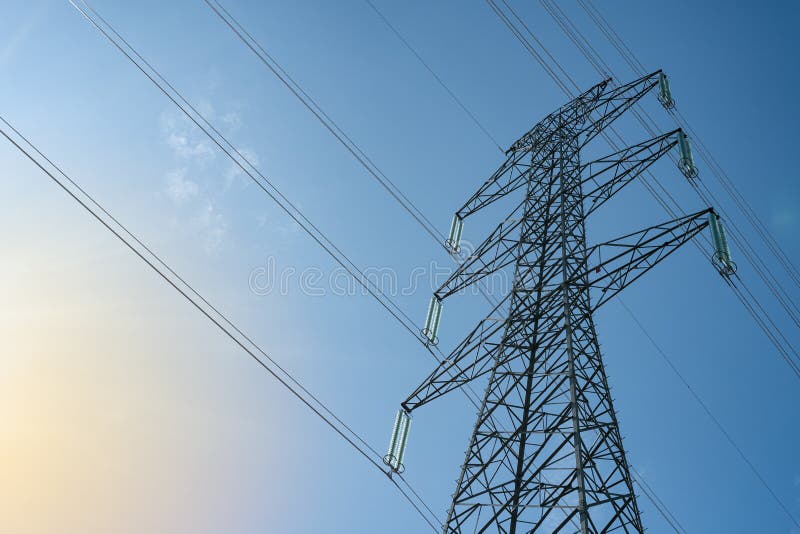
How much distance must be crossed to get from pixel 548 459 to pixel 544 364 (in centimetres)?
208

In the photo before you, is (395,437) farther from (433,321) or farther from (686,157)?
(686,157)

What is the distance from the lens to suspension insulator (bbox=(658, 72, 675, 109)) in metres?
15.6

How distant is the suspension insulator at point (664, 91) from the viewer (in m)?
15.6

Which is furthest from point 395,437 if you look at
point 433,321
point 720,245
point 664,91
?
point 664,91

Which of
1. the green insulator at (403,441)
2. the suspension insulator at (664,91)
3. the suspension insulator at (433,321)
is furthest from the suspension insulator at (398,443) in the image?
the suspension insulator at (664,91)

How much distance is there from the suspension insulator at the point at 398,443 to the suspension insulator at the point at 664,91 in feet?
38.5

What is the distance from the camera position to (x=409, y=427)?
12.0 metres

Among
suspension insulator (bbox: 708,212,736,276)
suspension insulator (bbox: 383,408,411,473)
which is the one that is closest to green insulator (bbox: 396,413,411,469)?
suspension insulator (bbox: 383,408,411,473)

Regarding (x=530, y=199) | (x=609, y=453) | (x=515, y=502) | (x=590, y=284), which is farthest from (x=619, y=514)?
(x=530, y=199)

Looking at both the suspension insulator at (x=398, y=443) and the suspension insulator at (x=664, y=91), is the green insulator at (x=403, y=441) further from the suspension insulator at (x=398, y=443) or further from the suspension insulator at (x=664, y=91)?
the suspension insulator at (x=664, y=91)

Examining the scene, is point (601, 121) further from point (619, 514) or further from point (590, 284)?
point (619, 514)

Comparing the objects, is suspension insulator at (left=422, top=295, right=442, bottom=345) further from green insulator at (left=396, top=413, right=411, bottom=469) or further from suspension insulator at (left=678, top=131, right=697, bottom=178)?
suspension insulator at (left=678, top=131, right=697, bottom=178)

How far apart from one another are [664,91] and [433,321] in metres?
9.54

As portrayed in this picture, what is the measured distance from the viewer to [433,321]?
559 inches
